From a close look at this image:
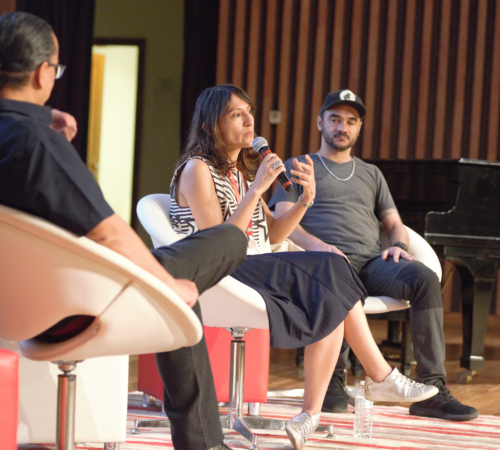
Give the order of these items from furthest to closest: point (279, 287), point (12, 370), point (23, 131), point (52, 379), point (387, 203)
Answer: point (387, 203) → point (279, 287) → point (52, 379) → point (12, 370) → point (23, 131)

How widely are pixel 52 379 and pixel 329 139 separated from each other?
1786 millimetres

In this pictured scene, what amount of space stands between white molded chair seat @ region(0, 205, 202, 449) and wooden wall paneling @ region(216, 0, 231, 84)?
509cm

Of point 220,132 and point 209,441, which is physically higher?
point 220,132

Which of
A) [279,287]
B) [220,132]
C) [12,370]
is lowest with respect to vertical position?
[12,370]

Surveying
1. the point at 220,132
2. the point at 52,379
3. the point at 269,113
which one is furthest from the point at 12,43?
the point at 269,113

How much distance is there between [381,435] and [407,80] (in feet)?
13.8

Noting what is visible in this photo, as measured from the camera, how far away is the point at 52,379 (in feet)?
6.23

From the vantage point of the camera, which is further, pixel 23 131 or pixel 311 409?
pixel 311 409

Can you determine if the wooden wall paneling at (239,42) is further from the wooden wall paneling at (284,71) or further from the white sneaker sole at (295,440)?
the white sneaker sole at (295,440)

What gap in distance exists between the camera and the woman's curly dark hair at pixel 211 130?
2.38 metres

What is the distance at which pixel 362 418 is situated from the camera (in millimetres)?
2277

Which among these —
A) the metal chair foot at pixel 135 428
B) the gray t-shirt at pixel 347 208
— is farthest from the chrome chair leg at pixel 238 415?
the gray t-shirt at pixel 347 208

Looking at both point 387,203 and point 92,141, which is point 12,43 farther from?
point 92,141

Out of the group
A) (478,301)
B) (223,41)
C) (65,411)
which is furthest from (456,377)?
(223,41)
